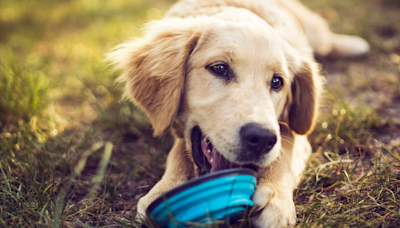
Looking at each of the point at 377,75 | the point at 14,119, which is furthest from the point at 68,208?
the point at 377,75

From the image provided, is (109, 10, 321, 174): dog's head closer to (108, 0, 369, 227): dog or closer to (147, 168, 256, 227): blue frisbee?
(108, 0, 369, 227): dog

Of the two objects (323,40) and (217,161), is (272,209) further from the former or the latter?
(323,40)

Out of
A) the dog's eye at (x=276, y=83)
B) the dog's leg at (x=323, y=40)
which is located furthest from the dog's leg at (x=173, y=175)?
the dog's leg at (x=323, y=40)

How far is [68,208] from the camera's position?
5.59 feet

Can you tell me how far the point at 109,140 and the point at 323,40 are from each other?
355 cm

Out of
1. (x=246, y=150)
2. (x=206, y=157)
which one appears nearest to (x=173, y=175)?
(x=206, y=157)

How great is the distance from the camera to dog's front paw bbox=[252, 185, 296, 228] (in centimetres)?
152

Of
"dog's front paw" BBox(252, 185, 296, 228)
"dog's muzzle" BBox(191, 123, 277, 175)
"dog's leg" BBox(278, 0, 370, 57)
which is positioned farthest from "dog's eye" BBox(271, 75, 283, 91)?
"dog's leg" BBox(278, 0, 370, 57)

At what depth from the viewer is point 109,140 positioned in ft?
8.68

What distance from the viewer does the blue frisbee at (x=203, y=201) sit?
1.31 meters

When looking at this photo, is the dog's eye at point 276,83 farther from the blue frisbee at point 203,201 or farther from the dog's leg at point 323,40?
the dog's leg at point 323,40

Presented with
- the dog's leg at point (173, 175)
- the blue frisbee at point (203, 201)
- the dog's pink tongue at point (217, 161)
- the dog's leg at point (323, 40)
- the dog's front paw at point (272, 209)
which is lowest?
the dog's leg at point (323, 40)

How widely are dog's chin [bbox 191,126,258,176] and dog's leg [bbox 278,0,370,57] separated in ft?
10.3

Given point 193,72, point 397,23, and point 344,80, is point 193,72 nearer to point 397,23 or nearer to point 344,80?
point 344,80
